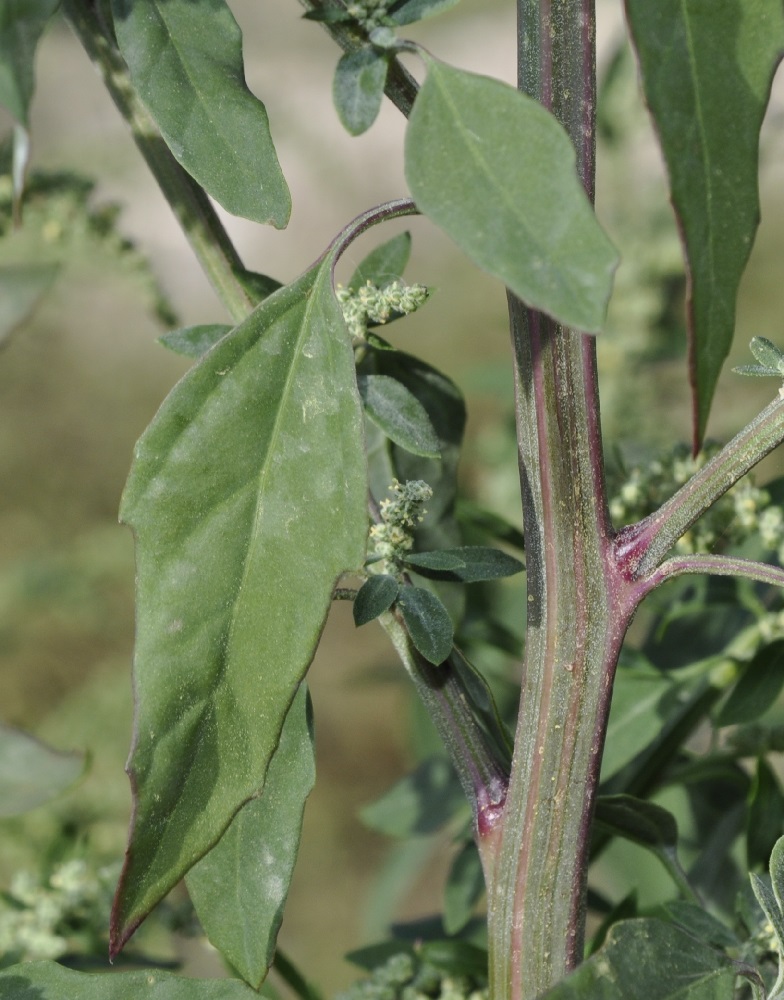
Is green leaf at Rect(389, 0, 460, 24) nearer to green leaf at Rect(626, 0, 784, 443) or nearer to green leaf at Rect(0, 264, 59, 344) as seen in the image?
green leaf at Rect(626, 0, 784, 443)

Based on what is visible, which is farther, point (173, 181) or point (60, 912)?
point (60, 912)

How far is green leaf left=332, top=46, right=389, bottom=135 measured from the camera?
0.29m

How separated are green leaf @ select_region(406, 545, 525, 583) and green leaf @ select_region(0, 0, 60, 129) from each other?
163 millimetres

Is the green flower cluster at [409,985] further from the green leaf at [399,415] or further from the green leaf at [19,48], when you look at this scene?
the green leaf at [19,48]

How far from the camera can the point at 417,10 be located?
0.93ft

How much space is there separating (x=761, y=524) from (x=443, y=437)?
6.0 inches

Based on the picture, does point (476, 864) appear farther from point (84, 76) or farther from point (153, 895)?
point (84, 76)

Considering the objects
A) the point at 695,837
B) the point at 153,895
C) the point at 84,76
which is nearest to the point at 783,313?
the point at 695,837

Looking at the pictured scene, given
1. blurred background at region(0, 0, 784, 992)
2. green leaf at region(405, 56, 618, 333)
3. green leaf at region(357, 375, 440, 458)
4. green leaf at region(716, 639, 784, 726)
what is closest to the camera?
green leaf at region(405, 56, 618, 333)

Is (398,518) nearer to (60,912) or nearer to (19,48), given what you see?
(19,48)

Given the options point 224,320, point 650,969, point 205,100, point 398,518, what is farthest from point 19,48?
point 224,320

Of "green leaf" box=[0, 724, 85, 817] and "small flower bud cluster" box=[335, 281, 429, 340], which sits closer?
"small flower bud cluster" box=[335, 281, 429, 340]

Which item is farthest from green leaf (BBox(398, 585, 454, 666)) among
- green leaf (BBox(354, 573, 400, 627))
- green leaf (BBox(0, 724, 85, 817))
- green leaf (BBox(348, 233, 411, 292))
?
green leaf (BBox(0, 724, 85, 817))

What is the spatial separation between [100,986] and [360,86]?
263 mm
